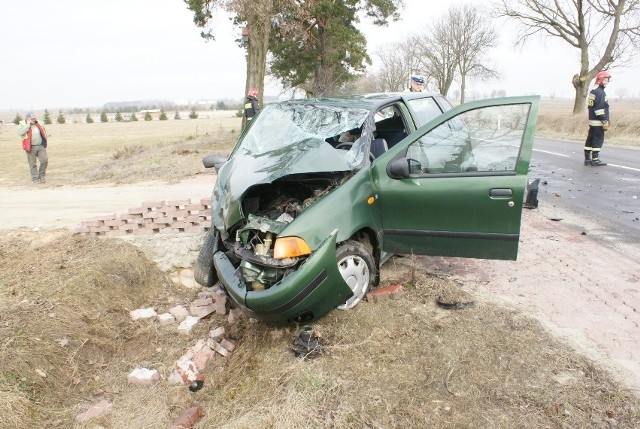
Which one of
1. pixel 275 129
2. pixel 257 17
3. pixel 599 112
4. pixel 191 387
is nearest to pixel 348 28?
pixel 257 17

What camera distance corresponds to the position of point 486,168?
150 inches

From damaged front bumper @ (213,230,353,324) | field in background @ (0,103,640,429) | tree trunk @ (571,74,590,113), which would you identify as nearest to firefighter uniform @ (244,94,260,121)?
field in background @ (0,103,640,429)

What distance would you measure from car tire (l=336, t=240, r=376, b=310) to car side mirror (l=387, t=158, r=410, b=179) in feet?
2.05

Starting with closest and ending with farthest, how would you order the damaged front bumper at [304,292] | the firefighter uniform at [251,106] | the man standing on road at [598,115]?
1. the damaged front bumper at [304,292]
2. the man standing on road at [598,115]
3. the firefighter uniform at [251,106]

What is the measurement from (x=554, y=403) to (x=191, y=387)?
2.41 m

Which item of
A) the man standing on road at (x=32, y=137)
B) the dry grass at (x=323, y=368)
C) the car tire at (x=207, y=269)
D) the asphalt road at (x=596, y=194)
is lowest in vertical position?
the dry grass at (x=323, y=368)

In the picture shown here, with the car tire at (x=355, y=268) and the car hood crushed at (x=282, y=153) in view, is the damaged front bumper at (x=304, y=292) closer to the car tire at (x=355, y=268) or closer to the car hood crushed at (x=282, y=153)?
the car tire at (x=355, y=268)

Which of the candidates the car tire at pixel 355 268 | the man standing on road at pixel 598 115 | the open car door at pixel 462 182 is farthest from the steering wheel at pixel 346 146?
the man standing on road at pixel 598 115

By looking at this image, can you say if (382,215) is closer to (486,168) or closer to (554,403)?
(486,168)

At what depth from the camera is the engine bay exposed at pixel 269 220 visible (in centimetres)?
335

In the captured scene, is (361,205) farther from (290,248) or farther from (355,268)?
(290,248)

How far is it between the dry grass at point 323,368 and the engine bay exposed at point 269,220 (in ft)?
1.90

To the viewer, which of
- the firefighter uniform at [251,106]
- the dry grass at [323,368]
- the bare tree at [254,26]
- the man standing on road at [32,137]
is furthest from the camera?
the bare tree at [254,26]

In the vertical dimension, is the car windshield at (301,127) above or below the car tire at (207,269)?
above
